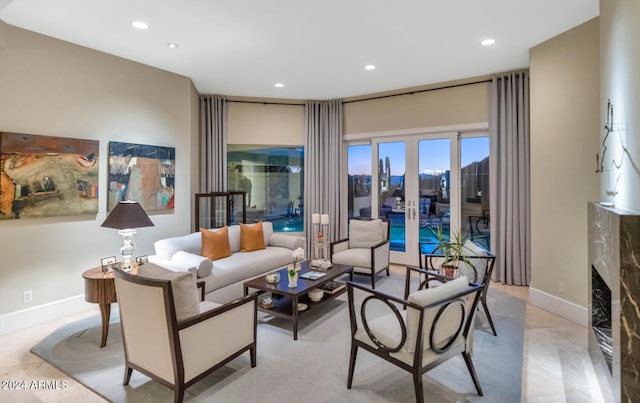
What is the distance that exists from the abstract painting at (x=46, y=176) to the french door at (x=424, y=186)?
4205mm

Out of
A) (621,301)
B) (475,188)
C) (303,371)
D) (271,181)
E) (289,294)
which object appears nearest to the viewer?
(621,301)

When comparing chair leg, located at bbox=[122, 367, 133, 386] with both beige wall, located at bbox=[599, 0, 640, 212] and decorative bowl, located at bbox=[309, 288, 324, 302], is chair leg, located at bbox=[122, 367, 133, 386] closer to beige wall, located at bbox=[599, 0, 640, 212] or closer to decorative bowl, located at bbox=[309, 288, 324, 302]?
decorative bowl, located at bbox=[309, 288, 324, 302]

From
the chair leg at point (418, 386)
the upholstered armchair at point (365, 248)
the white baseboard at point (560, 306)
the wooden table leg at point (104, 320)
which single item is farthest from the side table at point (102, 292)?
the white baseboard at point (560, 306)

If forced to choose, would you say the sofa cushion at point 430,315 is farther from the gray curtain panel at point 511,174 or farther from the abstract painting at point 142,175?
the abstract painting at point 142,175

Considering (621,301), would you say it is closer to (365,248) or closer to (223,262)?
(365,248)

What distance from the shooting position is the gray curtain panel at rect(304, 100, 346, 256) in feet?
20.6

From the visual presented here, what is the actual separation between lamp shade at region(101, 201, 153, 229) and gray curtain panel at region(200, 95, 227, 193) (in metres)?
2.57

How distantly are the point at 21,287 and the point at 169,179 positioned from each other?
2.04 meters

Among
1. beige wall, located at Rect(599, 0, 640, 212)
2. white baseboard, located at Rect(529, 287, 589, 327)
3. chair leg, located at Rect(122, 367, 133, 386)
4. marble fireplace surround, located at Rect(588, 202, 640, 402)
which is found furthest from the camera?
white baseboard, located at Rect(529, 287, 589, 327)

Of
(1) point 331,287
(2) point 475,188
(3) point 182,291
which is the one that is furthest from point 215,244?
(2) point 475,188

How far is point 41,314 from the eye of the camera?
3592 mm

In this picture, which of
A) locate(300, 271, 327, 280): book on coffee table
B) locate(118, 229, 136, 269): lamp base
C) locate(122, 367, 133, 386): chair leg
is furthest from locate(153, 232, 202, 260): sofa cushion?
locate(122, 367, 133, 386): chair leg

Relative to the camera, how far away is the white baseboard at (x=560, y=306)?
3.47m

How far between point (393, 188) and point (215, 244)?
10.8 ft
